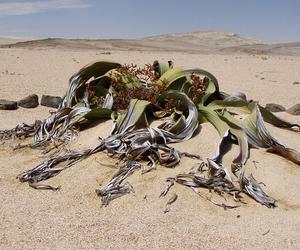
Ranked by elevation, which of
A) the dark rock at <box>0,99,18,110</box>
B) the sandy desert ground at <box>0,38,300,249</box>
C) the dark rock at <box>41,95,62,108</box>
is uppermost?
the sandy desert ground at <box>0,38,300,249</box>

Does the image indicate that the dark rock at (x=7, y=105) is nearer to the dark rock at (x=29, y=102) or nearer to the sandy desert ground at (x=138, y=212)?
the dark rock at (x=29, y=102)

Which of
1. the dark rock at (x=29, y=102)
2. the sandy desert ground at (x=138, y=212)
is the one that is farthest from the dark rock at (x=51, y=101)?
the sandy desert ground at (x=138, y=212)

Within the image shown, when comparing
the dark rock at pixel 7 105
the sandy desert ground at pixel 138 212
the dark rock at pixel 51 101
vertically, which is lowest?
the dark rock at pixel 51 101

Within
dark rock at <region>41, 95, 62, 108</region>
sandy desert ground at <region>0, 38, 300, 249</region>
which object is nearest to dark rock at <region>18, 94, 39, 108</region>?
dark rock at <region>41, 95, 62, 108</region>

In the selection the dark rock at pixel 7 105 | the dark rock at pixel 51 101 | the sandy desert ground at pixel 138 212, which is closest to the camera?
the sandy desert ground at pixel 138 212

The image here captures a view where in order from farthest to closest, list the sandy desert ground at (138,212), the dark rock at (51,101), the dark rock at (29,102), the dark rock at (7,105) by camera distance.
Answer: the dark rock at (51,101), the dark rock at (29,102), the dark rock at (7,105), the sandy desert ground at (138,212)

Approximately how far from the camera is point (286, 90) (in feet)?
30.1

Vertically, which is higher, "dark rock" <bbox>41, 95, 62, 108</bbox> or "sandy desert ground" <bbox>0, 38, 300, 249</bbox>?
"sandy desert ground" <bbox>0, 38, 300, 249</bbox>

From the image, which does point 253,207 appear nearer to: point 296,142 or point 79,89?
→ point 296,142

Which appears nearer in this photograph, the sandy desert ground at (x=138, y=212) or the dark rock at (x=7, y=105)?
the sandy desert ground at (x=138, y=212)

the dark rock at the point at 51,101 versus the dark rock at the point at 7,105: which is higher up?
the dark rock at the point at 7,105

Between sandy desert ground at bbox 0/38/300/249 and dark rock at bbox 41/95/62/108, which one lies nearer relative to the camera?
sandy desert ground at bbox 0/38/300/249

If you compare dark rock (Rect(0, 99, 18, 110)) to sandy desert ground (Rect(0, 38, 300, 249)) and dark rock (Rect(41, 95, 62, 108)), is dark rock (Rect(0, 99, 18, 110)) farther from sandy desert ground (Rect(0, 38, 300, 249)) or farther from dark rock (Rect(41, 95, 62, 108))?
sandy desert ground (Rect(0, 38, 300, 249))

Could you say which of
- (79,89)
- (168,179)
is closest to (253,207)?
(168,179)
